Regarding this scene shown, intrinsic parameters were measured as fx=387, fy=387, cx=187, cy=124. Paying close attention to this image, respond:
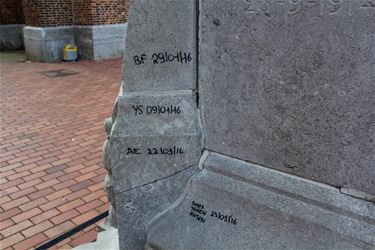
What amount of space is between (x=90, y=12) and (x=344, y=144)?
10.3 m

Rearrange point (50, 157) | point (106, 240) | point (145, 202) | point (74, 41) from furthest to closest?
point (74, 41)
point (50, 157)
point (106, 240)
point (145, 202)

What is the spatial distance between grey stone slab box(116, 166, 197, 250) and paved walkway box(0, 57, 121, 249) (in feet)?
3.81

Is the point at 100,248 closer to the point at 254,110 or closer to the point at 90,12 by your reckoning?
the point at 254,110

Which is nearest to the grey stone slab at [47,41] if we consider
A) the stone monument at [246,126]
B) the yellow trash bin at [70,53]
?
the yellow trash bin at [70,53]

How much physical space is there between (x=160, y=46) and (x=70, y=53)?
9.82 m

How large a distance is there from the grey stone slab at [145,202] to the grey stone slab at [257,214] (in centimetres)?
5

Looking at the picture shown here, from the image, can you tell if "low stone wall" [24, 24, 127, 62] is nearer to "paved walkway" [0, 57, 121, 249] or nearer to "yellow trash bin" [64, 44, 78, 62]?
"yellow trash bin" [64, 44, 78, 62]

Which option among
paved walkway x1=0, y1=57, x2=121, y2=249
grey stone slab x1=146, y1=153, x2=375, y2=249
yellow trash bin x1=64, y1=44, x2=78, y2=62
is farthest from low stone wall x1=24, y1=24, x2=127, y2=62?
grey stone slab x1=146, y1=153, x2=375, y2=249

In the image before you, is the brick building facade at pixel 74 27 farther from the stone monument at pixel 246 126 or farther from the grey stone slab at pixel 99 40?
the stone monument at pixel 246 126

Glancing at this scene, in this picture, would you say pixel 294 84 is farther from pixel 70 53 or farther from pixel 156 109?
pixel 70 53

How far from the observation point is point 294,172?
173 cm

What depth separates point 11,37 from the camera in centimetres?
1368

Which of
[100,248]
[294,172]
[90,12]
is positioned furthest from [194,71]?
[90,12]

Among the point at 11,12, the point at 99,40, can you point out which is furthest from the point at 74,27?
the point at 11,12
